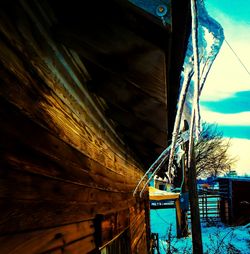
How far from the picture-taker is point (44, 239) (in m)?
1.43

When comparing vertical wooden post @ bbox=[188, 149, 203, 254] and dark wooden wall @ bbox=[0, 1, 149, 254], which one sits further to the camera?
vertical wooden post @ bbox=[188, 149, 203, 254]

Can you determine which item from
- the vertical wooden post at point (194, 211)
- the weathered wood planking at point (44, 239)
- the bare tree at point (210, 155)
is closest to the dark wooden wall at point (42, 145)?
the weathered wood planking at point (44, 239)

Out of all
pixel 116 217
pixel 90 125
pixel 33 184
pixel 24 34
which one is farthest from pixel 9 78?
pixel 116 217

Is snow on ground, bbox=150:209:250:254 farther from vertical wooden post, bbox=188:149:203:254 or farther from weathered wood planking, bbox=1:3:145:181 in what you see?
weathered wood planking, bbox=1:3:145:181

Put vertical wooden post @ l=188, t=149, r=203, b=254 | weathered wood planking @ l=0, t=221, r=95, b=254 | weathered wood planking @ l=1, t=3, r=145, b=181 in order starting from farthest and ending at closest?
vertical wooden post @ l=188, t=149, r=203, b=254
weathered wood planking @ l=1, t=3, r=145, b=181
weathered wood planking @ l=0, t=221, r=95, b=254

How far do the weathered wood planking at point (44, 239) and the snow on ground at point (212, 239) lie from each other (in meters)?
5.66

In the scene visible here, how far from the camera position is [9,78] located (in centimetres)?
120

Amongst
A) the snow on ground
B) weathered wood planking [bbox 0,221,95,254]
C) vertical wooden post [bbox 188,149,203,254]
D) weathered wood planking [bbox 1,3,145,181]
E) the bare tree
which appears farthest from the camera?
the bare tree

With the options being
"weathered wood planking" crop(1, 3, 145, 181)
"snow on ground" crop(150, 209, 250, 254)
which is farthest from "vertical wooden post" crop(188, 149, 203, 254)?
"weathered wood planking" crop(1, 3, 145, 181)

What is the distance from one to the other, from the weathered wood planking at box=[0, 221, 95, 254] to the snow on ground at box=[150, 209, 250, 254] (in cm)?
566

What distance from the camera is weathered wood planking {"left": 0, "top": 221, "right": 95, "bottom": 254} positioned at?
114 centimetres

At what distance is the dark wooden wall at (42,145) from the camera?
118cm

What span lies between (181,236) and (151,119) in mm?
13418

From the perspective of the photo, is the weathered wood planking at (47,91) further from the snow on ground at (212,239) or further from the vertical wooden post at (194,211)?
the snow on ground at (212,239)
